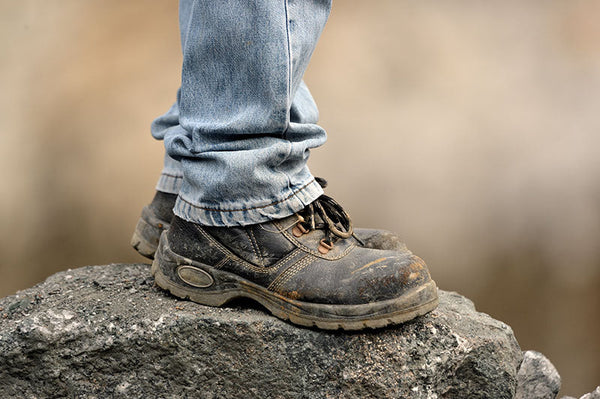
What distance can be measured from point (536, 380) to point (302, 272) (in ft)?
2.63

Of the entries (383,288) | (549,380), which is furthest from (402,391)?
(549,380)

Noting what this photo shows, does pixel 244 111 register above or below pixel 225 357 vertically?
above

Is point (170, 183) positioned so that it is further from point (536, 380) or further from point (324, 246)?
point (536, 380)

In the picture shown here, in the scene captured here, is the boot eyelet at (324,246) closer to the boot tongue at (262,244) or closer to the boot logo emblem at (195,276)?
the boot tongue at (262,244)

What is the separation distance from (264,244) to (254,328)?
157 mm

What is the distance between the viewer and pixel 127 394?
1.29 m

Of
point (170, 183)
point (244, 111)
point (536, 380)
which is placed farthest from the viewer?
point (536, 380)

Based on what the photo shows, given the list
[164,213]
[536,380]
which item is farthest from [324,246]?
[536,380]

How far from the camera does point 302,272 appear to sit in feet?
4.06

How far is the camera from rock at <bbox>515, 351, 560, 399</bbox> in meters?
1.67

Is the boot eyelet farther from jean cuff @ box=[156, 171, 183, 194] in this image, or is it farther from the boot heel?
jean cuff @ box=[156, 171, 183, 194]

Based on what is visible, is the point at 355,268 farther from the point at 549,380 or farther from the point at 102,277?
the point at 549,380

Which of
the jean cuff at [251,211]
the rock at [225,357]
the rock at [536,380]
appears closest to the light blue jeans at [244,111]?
the jean cuff at [251,211]

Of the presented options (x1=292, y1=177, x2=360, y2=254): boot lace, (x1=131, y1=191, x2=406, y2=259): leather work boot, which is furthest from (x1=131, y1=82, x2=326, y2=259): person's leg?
(x1=292, y1=177, x2=360, y2=254): boot lace
